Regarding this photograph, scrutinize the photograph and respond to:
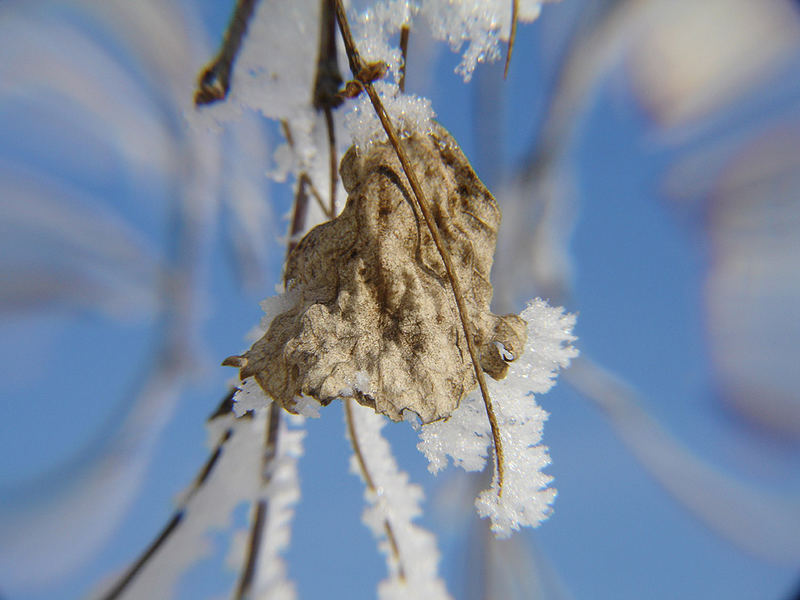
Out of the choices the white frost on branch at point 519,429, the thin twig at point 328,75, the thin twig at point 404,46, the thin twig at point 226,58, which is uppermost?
the thin twig at point 226,58

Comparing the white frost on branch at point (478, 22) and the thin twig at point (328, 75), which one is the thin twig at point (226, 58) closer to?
the thin twig at point (328, 75)

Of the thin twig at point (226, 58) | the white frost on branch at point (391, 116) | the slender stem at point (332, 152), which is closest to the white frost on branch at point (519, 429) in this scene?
the white frost on branch at point (391, 116)

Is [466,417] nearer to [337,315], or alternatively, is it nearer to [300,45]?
[337,315]

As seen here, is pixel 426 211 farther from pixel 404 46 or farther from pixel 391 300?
pixel 404 46

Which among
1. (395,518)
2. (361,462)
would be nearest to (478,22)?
(361,462)

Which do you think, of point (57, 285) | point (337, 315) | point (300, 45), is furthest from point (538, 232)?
point (57, 285)
